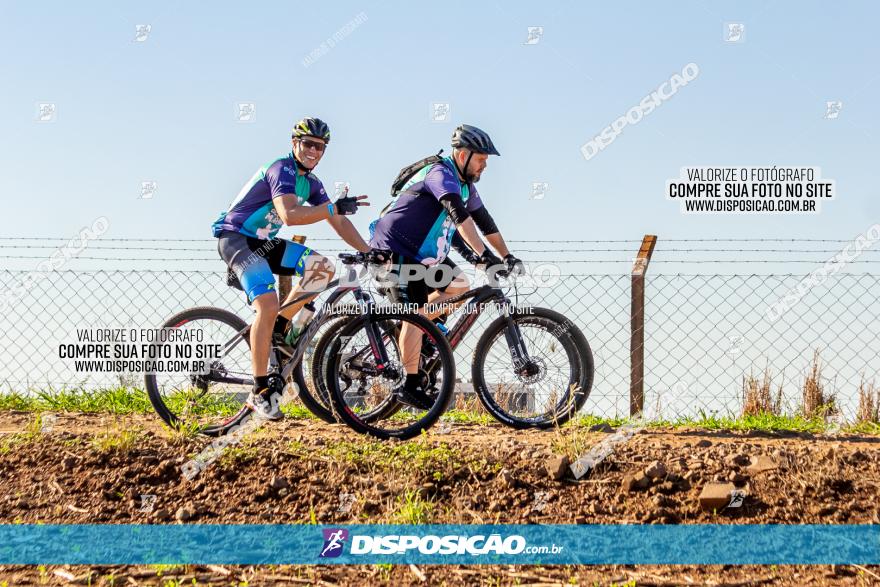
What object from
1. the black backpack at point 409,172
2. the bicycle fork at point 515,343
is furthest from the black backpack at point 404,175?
the bicycle fork at point 515,343

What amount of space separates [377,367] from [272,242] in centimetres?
115

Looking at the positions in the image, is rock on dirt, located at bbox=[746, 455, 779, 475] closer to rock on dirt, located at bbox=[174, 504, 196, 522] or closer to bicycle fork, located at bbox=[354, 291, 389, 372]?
bicycle fork, located at bbox=[354, 291, 389, 372]

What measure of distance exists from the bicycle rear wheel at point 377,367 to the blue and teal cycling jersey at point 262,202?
2.97 feet

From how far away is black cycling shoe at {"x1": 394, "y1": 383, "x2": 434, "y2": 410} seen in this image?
226 inches

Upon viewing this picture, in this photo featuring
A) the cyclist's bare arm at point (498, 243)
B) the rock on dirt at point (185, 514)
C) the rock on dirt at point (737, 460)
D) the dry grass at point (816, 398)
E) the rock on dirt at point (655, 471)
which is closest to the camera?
the rock on dirt at point (185, 514)

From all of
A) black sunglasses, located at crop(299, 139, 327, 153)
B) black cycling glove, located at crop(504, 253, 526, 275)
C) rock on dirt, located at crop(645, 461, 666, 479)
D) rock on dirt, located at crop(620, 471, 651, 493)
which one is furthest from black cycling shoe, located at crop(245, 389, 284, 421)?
rock on dirt, located at crop(645, 461, 666, 479)

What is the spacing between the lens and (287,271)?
5.97 m

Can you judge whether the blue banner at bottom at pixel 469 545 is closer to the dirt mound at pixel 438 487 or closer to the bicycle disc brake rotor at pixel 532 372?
the dirt mound at pixel 438 487

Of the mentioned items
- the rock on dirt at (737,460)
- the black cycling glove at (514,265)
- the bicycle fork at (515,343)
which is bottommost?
the rock on dirt at (737,460)

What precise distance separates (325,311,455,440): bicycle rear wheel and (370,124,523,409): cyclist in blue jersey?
291 mm

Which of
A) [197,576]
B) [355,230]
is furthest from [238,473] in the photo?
[355,230]

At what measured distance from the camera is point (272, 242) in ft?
19.5

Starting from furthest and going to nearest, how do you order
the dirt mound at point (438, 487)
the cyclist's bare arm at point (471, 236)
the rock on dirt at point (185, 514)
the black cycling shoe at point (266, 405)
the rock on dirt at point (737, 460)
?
the cyclist's bare arm at point (471, 236) < the black cycling shoe at point (266, 405) < the rock on dirt at point (737, 460) < the rock on dirt at point (185, 514) < the dirt mound at point (438, 487)

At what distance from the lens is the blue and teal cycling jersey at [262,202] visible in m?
5.82
